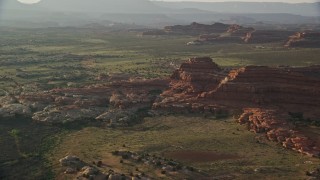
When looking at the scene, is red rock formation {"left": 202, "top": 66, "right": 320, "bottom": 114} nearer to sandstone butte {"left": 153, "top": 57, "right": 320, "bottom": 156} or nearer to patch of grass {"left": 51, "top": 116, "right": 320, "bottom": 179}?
sandstone butte {"left": 153, "top": 57, "right": 320, "bottom": 156}

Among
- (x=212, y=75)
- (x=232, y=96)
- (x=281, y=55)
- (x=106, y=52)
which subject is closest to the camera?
(x=232, y=96)

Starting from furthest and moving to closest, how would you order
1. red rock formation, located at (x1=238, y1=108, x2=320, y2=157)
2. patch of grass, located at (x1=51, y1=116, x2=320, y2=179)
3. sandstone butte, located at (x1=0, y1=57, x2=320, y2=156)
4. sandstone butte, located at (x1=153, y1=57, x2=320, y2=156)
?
sandstone butte, located at (x1=0, y1=57, x2=320, y2=156), sandstone butte, located at (x1=153, y1=57, x2=320, y2=156), red rock formation, located at (x1=238, y1=108, x2=320, y2=157), patch of grass, located at (x1=51, y1=116, x2=320, y2=179)

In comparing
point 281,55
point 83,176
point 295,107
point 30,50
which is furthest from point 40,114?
point 30,50

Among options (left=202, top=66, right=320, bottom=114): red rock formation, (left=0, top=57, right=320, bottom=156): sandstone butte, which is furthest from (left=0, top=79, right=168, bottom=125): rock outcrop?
(left=202, top=66, right=320, bottom=114): red rock formation

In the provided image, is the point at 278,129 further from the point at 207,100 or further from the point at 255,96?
the point at 207,100

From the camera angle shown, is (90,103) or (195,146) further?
(90,103)

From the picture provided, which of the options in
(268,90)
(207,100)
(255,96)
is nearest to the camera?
(255,96)

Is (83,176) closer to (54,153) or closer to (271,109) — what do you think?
(54,153)

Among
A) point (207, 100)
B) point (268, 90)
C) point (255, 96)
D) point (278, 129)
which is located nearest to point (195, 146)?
point (278, 129)

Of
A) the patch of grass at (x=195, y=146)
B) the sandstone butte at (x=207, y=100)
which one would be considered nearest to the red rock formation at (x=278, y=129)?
the sandstone butte at (x=207, y=100)

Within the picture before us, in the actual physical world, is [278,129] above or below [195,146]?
above

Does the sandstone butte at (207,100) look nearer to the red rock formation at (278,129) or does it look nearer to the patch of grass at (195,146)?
the red rock formation at (278,129)
